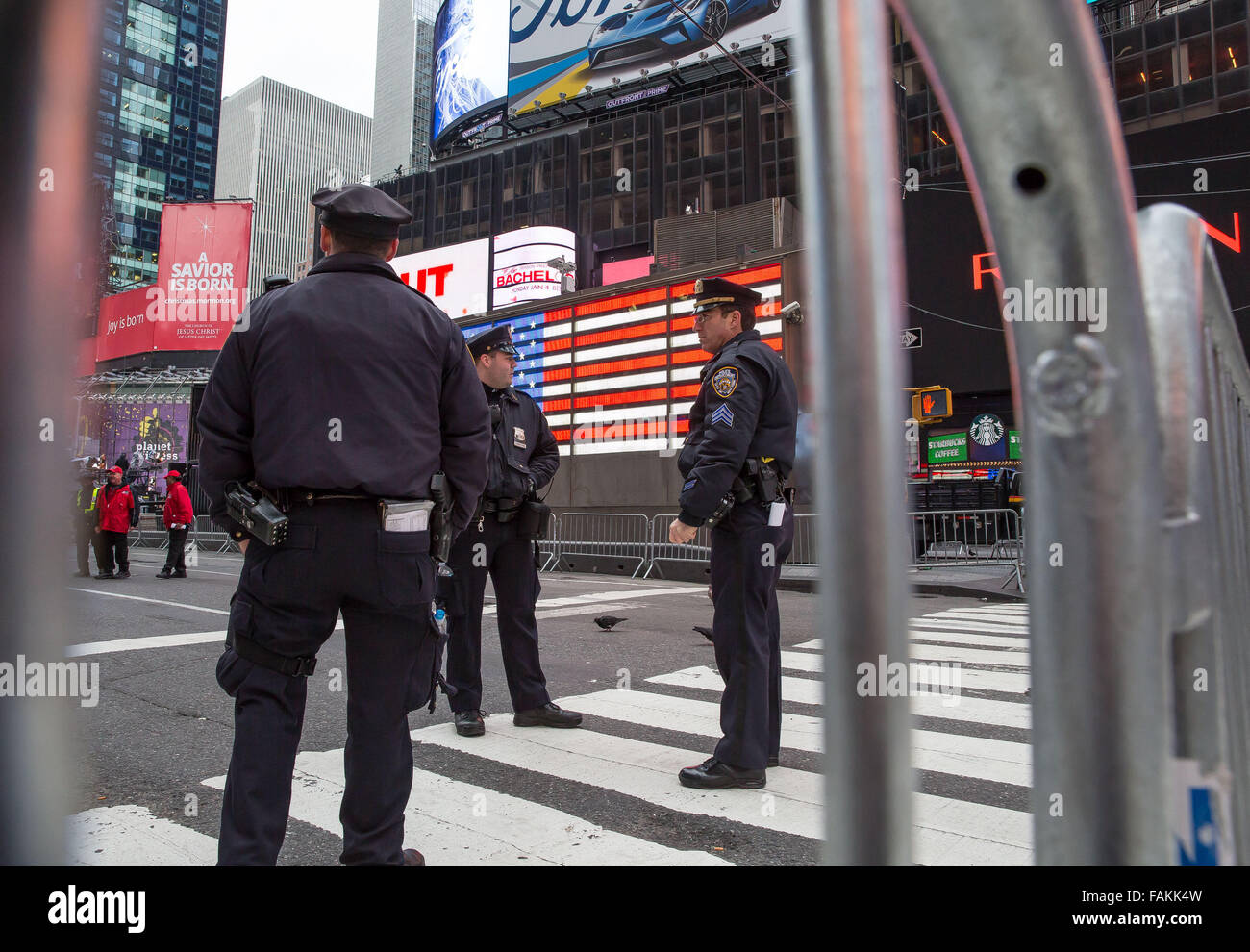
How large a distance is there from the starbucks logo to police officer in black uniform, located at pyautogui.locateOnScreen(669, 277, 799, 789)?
93.6 ft

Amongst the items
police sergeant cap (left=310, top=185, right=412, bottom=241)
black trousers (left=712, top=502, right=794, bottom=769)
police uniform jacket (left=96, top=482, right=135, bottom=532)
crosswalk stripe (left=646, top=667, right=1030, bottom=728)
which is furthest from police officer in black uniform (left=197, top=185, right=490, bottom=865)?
police uniform jacket (left=96, top=482, right=135, bottom=532)

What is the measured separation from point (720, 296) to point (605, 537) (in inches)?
590

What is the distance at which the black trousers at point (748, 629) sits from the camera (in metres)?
3.47

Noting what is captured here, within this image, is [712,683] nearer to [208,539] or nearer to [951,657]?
[951,657]

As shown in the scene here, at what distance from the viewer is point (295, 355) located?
235 centimetres

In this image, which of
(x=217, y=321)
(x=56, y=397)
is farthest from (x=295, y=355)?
(x=217, y=321)

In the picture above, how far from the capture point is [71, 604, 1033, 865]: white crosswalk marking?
9.01ft

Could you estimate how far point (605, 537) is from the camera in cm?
1881

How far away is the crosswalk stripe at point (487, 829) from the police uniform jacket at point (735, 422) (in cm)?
131

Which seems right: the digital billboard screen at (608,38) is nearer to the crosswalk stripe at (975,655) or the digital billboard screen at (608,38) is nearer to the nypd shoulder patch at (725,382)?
the crosswalk stripe at (975,655)

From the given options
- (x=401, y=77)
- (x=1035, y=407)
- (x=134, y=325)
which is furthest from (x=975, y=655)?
(x=401, y=77)

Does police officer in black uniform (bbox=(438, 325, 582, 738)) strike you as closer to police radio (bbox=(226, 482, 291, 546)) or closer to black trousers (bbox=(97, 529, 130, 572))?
police radio (bbox=(226, 482, 291, 546))
